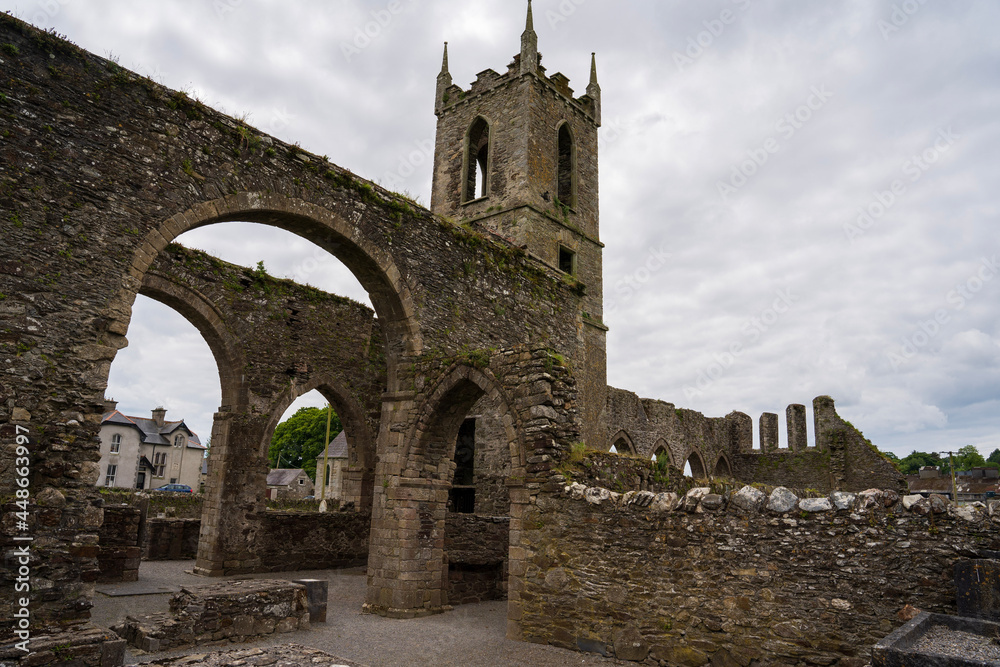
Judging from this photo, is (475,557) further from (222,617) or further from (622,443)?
(622,443)

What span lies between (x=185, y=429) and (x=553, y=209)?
118 feet

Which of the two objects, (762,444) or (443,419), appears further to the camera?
(762,444)

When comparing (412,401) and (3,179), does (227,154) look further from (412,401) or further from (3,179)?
(412,401)

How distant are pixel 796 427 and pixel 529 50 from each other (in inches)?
743

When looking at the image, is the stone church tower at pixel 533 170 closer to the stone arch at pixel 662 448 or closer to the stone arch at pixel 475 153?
the stone arch at pixel 475 153

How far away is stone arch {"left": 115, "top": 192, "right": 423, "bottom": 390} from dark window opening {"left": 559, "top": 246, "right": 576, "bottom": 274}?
38.9 ft

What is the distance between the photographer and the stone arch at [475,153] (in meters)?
21.9

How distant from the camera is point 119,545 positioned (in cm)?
1053

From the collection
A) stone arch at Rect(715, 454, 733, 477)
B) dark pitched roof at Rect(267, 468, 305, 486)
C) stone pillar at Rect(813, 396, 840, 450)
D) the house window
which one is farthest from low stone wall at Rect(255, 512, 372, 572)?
the house window

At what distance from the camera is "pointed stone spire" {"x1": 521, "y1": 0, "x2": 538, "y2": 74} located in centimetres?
2125

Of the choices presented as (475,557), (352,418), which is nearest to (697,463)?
(352,418)

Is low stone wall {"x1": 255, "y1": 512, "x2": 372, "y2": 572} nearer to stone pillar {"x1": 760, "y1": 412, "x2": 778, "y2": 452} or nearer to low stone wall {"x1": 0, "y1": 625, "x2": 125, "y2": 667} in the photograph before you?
low stone wall {"x1": 0, "y1": 625, "x2": 125, "y2": 667}

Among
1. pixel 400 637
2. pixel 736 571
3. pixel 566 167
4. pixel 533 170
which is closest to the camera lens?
pixel 736 571

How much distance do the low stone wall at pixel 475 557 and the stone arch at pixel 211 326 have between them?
5.87m
